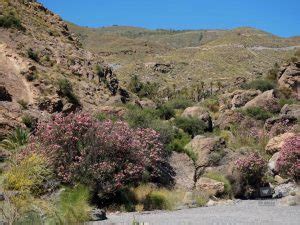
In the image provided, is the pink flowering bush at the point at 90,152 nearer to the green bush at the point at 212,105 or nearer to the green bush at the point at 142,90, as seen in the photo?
the green bush at the point at 212,105

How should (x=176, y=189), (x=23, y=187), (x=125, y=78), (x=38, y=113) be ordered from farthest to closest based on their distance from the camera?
1. (x=125, y=78)
2. (x=38, y=113)
3. (x=176, y=189)
4. (x=23, y=187)

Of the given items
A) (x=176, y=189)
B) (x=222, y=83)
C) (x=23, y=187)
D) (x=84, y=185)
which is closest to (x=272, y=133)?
(x=176, y=189)

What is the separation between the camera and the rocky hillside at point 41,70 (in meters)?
29.6

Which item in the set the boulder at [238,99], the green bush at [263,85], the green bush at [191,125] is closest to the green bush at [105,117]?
the green bush at [191,125]

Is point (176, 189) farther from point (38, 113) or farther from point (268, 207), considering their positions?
point (38, 113)

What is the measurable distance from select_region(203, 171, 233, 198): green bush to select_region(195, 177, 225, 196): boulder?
41 centimetres

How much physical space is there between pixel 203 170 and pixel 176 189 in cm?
276

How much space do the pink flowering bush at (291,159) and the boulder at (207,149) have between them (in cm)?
305

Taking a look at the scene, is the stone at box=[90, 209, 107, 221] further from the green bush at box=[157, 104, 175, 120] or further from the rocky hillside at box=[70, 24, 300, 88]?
the rocky hillside at box=[70, 24, 300, 88]

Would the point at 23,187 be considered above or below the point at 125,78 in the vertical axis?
below

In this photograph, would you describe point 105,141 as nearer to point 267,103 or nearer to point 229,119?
point 229,119

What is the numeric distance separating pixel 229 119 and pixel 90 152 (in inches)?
877

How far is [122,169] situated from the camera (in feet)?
61.2

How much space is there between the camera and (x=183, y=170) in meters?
24.6
